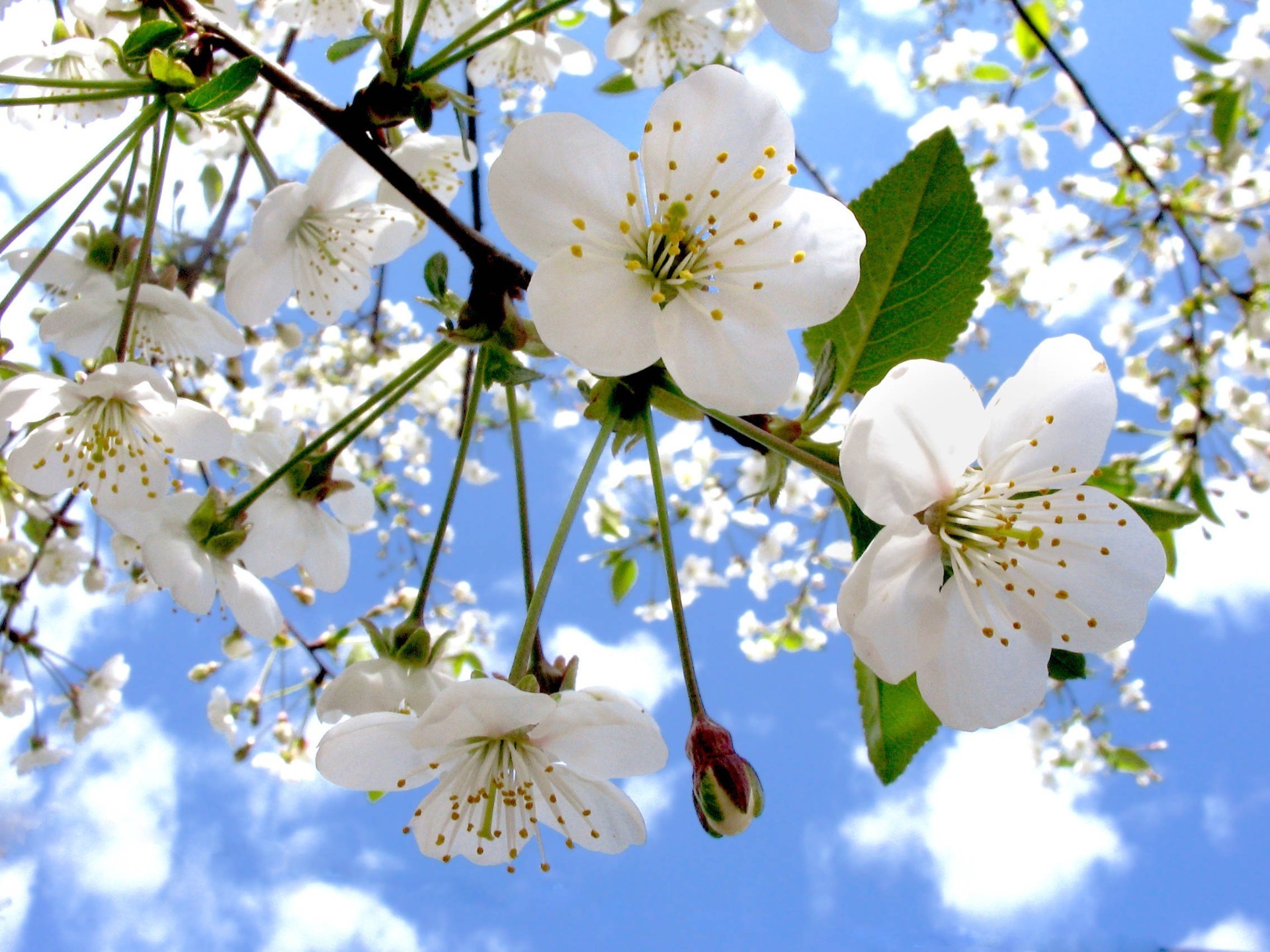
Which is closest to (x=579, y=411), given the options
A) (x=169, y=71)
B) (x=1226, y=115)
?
(x=169, y=71)

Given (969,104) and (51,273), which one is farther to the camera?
(969,104)

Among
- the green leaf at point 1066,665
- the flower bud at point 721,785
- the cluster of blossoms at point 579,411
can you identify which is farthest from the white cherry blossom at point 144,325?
the green leaf at point 1066,665

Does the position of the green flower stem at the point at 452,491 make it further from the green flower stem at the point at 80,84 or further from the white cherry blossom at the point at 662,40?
the white cherry blossom at the point at 662,40

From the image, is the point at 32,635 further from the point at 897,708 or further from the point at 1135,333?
the point at 1135,333

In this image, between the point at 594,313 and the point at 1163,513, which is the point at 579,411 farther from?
the point at 1163,513

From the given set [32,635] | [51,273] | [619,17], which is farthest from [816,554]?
[51,273]

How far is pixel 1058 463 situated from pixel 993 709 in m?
0.21

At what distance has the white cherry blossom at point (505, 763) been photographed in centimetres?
62

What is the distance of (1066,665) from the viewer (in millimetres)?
657

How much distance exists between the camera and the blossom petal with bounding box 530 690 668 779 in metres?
0.64

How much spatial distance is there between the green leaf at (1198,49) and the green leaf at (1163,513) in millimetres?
2582

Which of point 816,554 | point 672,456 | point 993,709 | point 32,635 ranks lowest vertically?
point 993,709

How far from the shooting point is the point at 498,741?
75cm

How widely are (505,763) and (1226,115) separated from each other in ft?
9.81
